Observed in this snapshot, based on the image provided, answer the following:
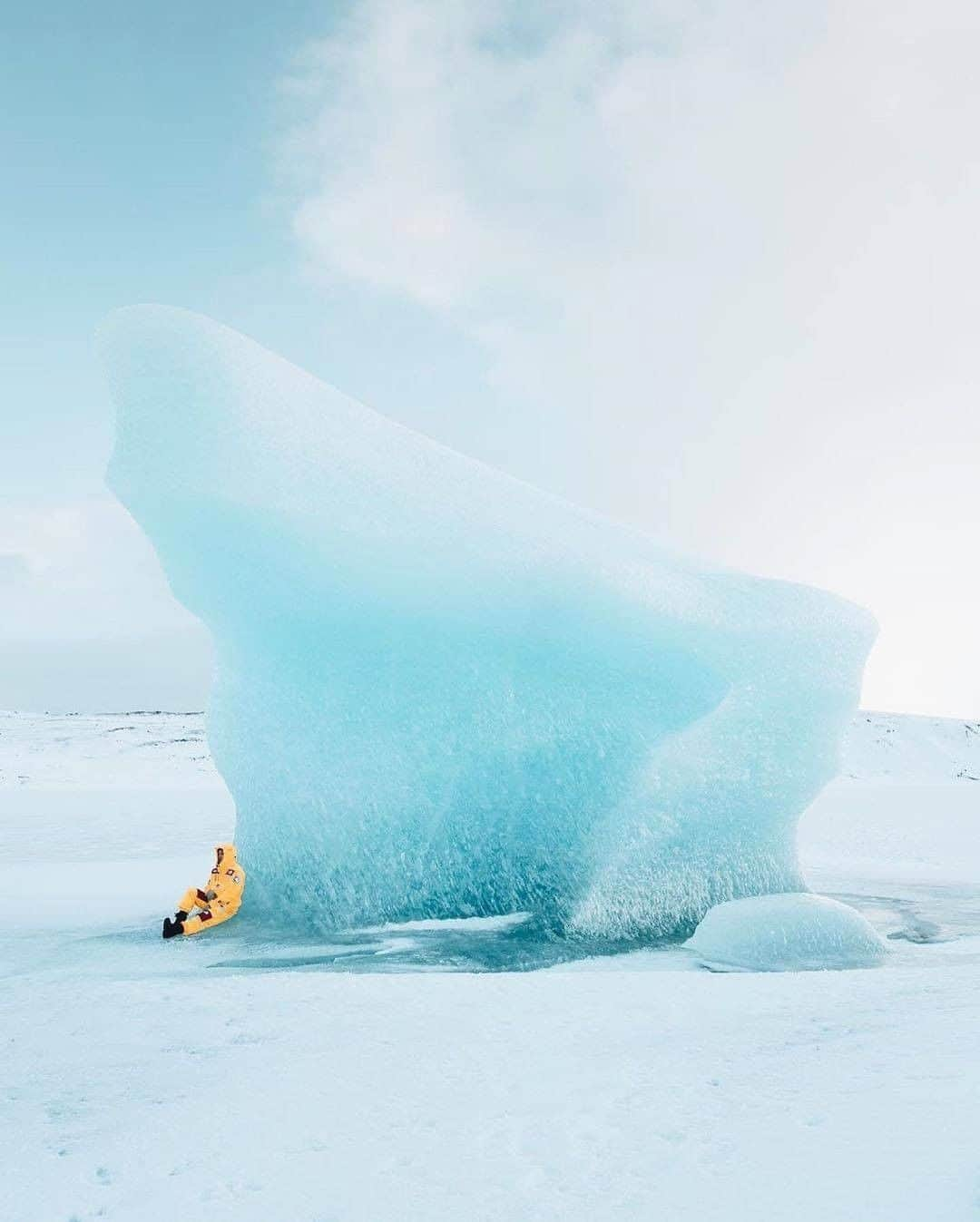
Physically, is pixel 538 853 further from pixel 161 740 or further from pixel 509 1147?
pixel 161 740

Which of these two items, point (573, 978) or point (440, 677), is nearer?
point (573, 978)

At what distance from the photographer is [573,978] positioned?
13.5 feet

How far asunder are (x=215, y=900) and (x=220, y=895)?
0.06m

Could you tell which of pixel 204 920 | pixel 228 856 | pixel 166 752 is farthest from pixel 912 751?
pixel 204 920

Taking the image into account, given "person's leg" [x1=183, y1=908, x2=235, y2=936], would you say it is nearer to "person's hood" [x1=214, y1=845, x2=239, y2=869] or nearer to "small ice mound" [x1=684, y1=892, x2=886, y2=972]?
"person's hood" [x1=214, y1=845, x2=239, y2=869]

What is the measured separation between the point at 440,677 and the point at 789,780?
239 cm

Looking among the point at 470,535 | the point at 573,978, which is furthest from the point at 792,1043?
the point at 470,535

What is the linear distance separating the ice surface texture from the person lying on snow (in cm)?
31

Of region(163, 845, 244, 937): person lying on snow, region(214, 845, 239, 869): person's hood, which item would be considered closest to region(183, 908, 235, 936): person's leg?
region(163, 845, 244, 937): person lying on snow

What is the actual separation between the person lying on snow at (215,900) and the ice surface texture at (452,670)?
0.31 meters

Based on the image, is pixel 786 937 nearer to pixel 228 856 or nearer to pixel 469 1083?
pixel 469 1083

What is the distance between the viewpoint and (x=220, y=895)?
6.03m

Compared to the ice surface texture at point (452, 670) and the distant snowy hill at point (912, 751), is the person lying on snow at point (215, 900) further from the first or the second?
the distant snowy hill at point (912, 751)

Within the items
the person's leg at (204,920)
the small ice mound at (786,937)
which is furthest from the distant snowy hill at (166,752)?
the small ice mound at (786,937)
